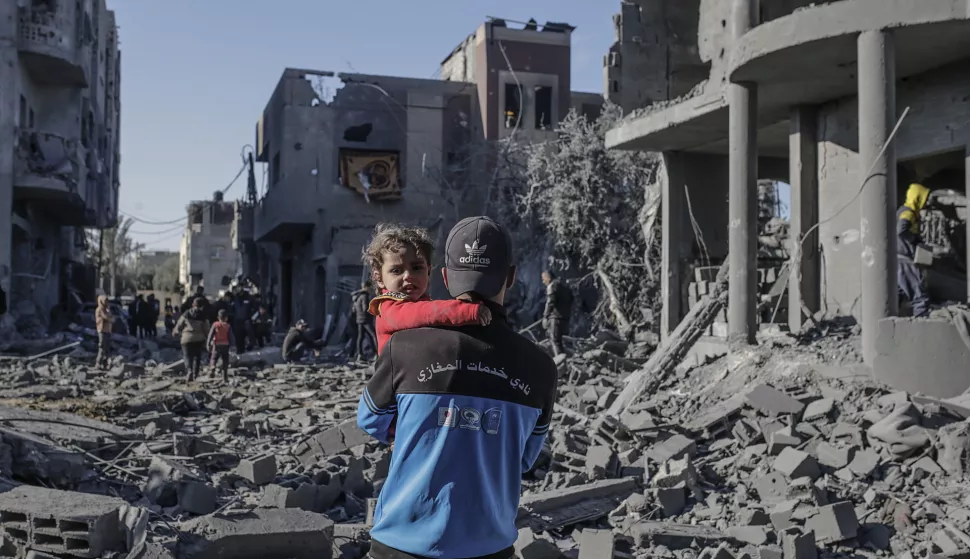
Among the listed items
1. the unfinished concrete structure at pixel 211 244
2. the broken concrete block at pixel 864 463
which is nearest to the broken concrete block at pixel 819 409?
the broken concrete block at pixel 864 463

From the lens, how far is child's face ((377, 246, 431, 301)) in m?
2.55

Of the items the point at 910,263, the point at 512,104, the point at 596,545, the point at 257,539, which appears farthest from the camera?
the point at 512,104

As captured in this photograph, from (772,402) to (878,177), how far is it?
2693 millimetres

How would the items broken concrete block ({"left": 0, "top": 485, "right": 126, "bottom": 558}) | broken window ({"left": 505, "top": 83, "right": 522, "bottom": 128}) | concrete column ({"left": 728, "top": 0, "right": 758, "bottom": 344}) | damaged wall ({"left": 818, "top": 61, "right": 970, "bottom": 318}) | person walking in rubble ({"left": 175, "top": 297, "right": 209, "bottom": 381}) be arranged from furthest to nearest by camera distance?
broken window ({"left": 505, "top": 83, "right": 522, "bottom": 128}) < person walking in rubble ({"left": 175, "top": 297, "right": 209, "bottom": 381}) < concrete column ({"left": 728, "top": 0, "right": 758, "bottom": 344}) < damaged wall ({"left": 818, "top": 61, "right": 970, "bottom": 318}) < broken concrete block ({"left": 0, "top": 485, "right": 126, "bottom": 558})

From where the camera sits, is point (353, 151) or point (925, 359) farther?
point (353, 151)

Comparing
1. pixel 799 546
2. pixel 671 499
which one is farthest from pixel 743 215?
pixel 799 546

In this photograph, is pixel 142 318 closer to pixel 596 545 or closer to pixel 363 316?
pixel 363 316

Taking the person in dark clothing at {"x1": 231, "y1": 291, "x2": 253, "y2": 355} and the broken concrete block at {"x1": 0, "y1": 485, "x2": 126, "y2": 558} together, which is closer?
the broken concrete block at {"x1": 0, "y1": 485, "x2": 126, "y2": 558}

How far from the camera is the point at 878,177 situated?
8859 mm

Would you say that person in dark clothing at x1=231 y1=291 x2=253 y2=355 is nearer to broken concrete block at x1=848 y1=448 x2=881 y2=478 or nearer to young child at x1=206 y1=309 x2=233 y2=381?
young child at x1=206 y1=309 x2=233 y2=381

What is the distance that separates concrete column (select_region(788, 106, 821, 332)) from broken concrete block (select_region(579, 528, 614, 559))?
736cm

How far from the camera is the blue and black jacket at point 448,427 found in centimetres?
225

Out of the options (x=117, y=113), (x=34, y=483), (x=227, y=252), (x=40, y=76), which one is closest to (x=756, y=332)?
(x=34, y=483)

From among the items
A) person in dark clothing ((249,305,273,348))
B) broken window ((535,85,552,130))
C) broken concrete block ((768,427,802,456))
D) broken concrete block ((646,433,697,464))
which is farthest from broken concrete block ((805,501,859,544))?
broken window ((535,85,552,130))
